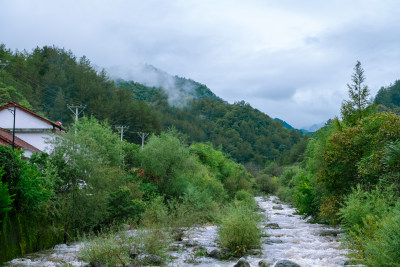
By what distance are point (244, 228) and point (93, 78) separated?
9474cm

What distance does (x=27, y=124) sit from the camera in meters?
46.0

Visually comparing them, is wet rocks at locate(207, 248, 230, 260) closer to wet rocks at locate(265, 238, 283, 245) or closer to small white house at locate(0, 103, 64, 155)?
wet rocks at locate(265, 238, 283, 245)

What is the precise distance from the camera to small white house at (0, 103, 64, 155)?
4469 centimetres

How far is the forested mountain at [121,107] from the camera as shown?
9056 centimetres

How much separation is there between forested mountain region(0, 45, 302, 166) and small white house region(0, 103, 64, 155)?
2205 centimetres

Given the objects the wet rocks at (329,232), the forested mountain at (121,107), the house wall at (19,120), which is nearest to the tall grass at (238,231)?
the wet rocks at (329,232)

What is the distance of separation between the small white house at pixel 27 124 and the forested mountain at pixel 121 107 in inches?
868

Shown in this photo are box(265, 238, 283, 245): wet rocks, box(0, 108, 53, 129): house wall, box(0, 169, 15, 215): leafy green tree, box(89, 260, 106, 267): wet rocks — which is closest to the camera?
box(89, 260, 106, 267): wet rocks

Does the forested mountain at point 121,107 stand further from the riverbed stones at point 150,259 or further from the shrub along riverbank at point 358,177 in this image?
the riverbed stones at point 150,259

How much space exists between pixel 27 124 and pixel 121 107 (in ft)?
167

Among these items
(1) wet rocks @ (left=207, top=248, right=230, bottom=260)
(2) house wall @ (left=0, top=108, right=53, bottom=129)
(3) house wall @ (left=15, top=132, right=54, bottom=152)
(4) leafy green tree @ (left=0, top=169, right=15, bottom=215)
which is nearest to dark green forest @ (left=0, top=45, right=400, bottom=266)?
(4) leafy green tree @ (left=0, top=169, right=15, bottom=215)

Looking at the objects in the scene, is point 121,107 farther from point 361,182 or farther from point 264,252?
point 264,252

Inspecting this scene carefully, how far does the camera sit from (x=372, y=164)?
23766 millimetres

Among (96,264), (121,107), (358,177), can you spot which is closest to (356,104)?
(358,177)
